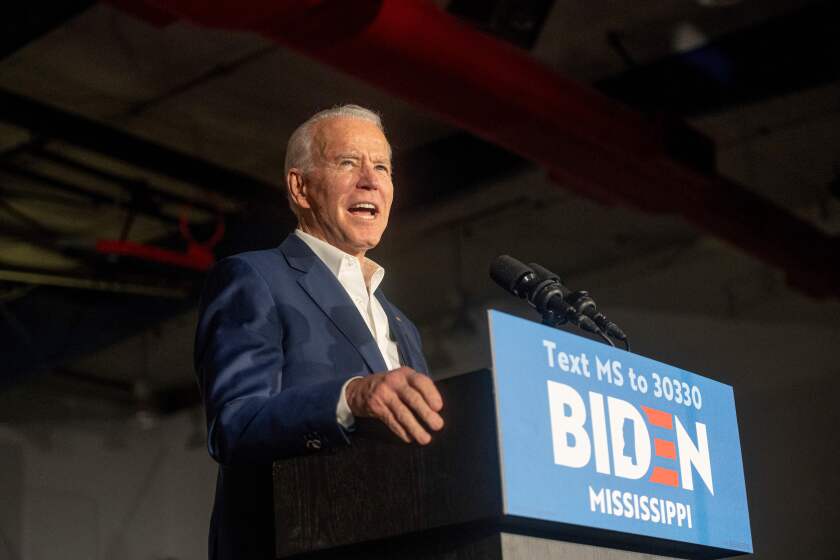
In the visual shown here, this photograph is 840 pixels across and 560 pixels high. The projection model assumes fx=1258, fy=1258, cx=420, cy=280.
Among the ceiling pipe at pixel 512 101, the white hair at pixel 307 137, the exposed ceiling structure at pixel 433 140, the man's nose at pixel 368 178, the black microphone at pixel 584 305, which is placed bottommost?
the black microphone at pixel 584 305

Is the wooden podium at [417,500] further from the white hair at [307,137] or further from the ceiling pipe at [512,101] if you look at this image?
the ceiling pipe at [512,101]

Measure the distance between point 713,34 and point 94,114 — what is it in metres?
2.85

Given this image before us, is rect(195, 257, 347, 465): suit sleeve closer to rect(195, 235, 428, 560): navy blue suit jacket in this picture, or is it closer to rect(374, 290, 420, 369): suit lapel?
rect(195, 235, 428, 560): navy blue suit jacket

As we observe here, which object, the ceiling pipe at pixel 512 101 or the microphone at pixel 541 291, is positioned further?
the ceiling pipe at pixel 512 101

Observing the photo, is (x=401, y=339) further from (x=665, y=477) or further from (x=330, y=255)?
(x=665, y=477)

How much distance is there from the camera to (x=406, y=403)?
1191mm

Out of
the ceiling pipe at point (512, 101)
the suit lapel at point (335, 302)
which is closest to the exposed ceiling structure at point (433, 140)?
the ceiling pipe at point (512, 101)

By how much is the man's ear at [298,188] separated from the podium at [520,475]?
475mm

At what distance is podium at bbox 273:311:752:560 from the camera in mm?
1194

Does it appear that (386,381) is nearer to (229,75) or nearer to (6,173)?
(229,75)

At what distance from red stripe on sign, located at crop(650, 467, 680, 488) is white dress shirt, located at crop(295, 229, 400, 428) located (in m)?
0.36

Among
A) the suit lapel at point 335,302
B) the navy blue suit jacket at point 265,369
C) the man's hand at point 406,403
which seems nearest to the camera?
the man's hand at point 406,403

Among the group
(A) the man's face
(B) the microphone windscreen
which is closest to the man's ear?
(A) the man's face

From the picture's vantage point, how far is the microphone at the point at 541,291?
1.50 m
